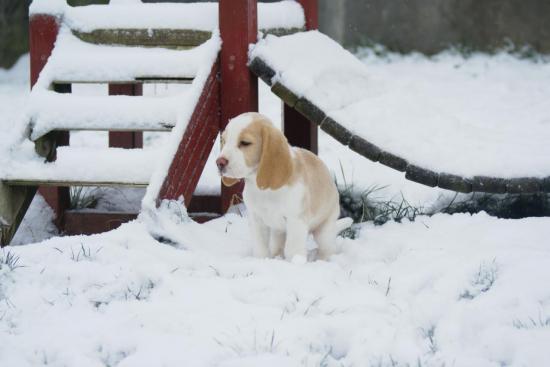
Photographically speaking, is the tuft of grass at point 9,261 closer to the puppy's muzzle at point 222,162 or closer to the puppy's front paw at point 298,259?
the puppy's muzzle at point 222,162

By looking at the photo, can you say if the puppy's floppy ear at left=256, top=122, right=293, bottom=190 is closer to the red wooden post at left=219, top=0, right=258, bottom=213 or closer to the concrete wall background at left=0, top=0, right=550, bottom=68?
the red wooden post at left=219, top=0, right=258, bottom=213

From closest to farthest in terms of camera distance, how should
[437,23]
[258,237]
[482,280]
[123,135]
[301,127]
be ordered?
[482,280] → [258,237] → [301,127] → [123,135] → [437,23]

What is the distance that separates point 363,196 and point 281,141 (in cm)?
133

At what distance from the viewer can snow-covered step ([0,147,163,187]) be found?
3986 mm

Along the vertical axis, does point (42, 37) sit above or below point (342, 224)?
above

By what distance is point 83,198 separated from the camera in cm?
502

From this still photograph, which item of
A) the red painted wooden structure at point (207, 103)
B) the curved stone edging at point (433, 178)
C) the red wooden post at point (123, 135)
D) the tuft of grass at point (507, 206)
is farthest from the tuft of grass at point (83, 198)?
the tuft of grass at point (507, 206)

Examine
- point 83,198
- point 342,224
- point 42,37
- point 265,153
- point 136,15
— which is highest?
point 136,15

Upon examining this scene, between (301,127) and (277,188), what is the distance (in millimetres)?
1941

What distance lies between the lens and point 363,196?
4594 millimetres

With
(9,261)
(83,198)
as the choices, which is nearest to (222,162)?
(9,261)

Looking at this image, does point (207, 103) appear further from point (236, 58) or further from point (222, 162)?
point (222, 162)

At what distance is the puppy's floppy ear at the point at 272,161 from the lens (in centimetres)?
332

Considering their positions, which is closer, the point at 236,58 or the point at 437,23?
the point at 236,58
